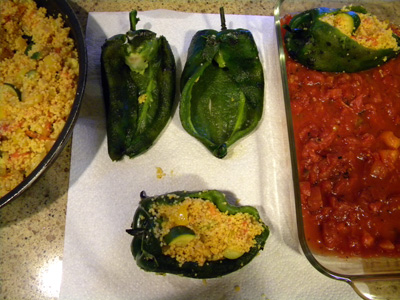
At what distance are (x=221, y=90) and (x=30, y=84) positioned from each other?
2.83ft

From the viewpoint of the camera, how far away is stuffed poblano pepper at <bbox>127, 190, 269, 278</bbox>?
134 centimetres

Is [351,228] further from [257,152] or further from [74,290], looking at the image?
[74,290]

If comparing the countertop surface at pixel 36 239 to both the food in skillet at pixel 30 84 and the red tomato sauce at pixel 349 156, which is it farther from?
the red tomato sauce at pixel 349 156

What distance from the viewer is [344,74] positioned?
1719mm

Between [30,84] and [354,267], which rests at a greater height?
[30,84]

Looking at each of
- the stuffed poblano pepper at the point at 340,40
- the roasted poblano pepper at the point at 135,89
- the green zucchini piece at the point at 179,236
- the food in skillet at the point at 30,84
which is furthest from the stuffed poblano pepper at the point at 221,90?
the food in skillet at the point at 30,84

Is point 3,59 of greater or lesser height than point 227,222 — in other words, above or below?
above

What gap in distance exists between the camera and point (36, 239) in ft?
5.03

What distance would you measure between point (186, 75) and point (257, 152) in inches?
20.9

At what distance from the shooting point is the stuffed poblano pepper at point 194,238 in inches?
52.9

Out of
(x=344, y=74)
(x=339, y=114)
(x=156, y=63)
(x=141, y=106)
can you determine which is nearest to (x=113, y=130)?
(x=141, y=106)

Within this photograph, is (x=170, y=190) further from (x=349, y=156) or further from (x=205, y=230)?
(x=349, y=156)

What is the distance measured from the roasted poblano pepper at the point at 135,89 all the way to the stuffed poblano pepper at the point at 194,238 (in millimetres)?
344

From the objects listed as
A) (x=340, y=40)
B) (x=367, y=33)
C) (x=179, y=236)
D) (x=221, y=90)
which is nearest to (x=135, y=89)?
(x=221, y=90)
